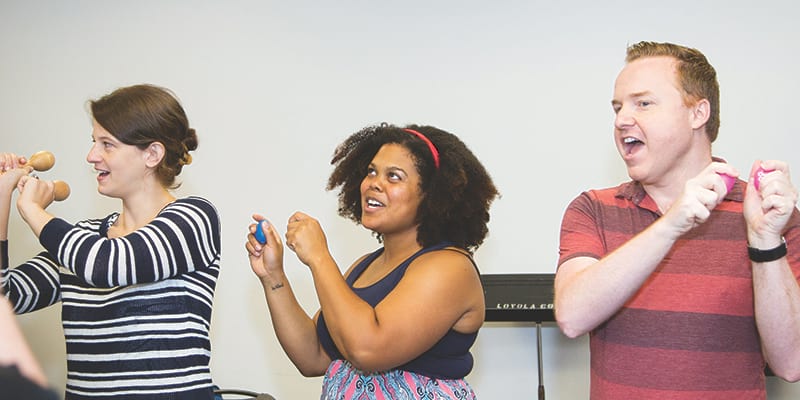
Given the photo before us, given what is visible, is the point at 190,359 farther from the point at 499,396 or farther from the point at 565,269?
the point at 499,396

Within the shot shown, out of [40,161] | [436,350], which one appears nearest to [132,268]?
[40,161]

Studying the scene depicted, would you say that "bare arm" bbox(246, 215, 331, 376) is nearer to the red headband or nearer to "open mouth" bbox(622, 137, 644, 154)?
the red headband

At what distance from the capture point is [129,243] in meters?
1.53

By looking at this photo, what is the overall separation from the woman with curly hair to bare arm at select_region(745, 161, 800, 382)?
0.59 m

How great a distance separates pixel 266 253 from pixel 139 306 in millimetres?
303

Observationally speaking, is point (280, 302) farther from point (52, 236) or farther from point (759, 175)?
point (759, 175)

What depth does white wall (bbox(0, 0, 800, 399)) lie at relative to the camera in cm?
265

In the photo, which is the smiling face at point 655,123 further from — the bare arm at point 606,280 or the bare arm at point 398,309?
the bare arm at point 398,309

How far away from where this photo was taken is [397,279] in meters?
1.64

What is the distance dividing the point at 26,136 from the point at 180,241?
6.08ft

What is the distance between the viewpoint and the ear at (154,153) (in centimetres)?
168

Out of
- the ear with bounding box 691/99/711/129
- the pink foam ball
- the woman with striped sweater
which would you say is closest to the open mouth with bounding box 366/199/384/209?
the woman with striped sweater

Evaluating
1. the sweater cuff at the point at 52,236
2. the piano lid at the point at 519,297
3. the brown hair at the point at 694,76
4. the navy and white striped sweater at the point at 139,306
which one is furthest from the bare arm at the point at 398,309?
the piano lid at the point at 519,297

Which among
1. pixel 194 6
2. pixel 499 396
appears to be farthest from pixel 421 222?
pixel 194 6
